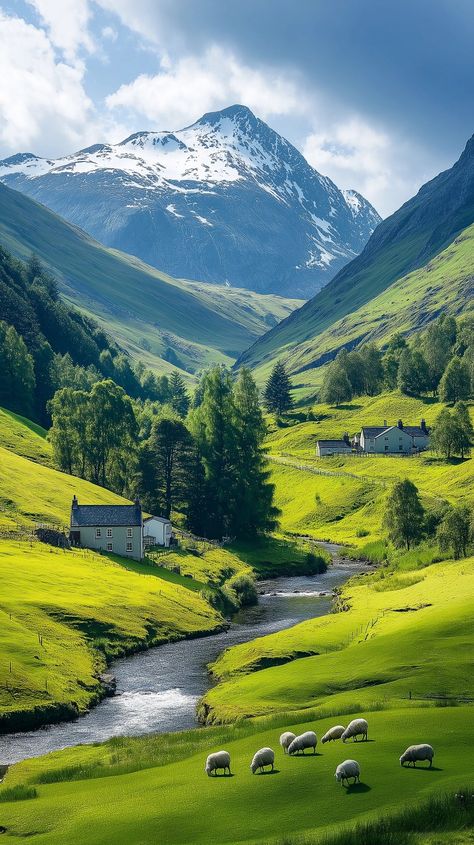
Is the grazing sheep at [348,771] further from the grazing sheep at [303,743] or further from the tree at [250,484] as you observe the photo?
the tree at [250,484]

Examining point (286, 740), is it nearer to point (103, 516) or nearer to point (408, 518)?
point (103, 516)

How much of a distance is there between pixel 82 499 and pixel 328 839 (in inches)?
4387

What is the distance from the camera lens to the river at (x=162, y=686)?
64.1m

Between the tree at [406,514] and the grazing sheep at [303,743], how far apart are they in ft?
314

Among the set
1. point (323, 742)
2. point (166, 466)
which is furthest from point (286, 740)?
point (166, 466)

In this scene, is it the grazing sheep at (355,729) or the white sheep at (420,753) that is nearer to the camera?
the white sheep at (420,753)

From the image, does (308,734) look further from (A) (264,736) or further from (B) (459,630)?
(B) (459,630)

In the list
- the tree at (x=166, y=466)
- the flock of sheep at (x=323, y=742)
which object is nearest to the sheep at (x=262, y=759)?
the flock of sheep at (x=323, y=742)

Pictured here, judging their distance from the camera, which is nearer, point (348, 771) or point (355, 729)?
point (348, 771)

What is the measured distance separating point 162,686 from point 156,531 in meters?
61.2

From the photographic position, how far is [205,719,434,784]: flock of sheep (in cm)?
3822

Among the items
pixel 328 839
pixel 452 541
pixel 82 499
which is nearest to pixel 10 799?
pixel 328 839

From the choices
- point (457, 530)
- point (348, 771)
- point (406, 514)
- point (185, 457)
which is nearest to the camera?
point (348, 771)

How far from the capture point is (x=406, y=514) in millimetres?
139125
